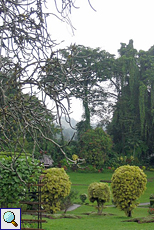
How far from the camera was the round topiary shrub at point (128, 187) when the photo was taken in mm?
11422

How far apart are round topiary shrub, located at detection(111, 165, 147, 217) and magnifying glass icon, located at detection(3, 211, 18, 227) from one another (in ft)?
24.6

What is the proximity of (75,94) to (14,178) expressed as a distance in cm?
194

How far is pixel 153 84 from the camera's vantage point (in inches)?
1129

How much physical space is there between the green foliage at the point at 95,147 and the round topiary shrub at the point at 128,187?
16109mm

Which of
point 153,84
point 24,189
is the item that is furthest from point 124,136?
point 24,189

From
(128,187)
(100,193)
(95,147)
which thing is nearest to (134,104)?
→ (95,147)

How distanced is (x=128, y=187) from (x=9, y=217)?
7.55 m

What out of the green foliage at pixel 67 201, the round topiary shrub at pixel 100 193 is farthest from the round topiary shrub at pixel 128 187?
the green foliage at pixel 67 201

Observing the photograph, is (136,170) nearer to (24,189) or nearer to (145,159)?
(24,189)

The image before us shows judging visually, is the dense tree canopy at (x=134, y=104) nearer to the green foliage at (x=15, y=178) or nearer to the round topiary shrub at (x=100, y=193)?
the round topiary shrub at (x=100, y=193)

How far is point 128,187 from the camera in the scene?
11.4 meters

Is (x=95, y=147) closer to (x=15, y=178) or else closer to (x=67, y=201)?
(x=67, y=201)

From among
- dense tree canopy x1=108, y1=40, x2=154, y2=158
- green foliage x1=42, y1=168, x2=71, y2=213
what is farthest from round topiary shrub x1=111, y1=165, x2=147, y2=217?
dense tree canopy x1=108, y1=40, x2=154, y2=158

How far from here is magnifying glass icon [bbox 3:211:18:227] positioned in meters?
4.39
